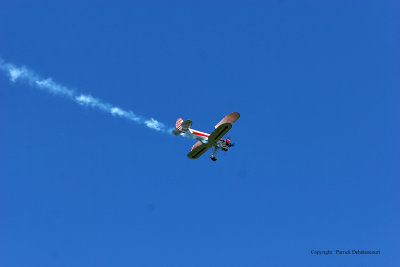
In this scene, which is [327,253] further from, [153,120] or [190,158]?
[153,120]

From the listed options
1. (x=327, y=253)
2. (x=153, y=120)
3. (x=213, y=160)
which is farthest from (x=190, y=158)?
(x=327, y=253)

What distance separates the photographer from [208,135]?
Answer: 64188 millimetres

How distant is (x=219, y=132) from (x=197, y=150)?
4.20 m

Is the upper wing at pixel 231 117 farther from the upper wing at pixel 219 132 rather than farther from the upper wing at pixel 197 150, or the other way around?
the upper wing at pixel 197 150

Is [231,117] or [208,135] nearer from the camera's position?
[231,117]

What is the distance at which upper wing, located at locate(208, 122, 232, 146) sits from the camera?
6234 cm

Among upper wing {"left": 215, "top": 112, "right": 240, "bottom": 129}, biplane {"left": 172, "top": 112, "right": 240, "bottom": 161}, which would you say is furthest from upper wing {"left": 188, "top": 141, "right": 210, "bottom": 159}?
upper wing {"left": 215, "top": 112, "right": 240, "bottom": 129}

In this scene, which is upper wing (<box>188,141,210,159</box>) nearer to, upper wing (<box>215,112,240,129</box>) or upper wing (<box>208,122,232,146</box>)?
upper wing (<box>208,122,232,146</box>)

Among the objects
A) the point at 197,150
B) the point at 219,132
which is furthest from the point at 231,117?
the point at 197,150

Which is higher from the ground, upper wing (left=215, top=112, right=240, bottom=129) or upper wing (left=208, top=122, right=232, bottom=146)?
upper wing (left=215, top=112, right=240, bottom=129)

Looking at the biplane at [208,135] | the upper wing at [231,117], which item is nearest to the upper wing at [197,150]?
the biplane at [208,135]

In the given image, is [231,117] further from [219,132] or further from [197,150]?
[197,150]

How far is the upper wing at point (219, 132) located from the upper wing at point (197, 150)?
1.11m

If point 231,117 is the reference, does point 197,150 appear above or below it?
below
